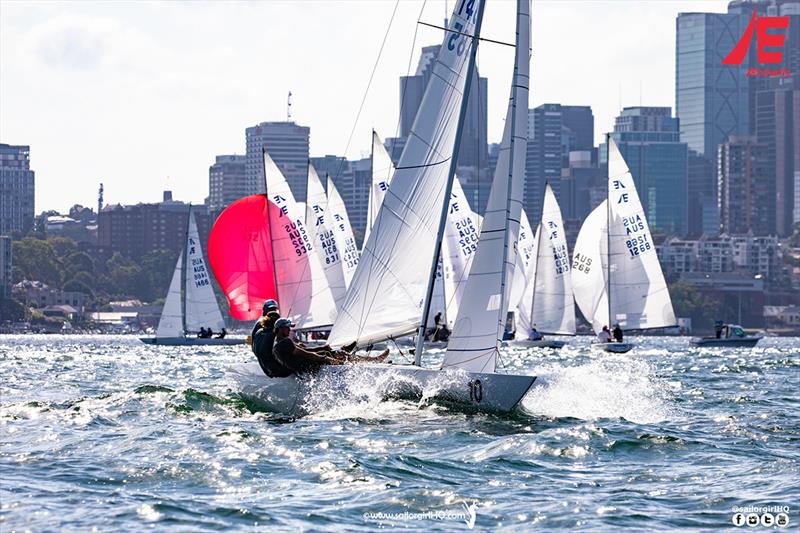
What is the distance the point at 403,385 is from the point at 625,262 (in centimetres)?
3322

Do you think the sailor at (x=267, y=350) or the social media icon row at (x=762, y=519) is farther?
the sailor at (x=267, y=350)

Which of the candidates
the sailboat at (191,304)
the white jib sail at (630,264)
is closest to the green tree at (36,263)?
the sailboat at (191,304)

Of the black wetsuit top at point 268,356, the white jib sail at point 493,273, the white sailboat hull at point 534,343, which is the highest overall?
the white jib sail at point 493,273

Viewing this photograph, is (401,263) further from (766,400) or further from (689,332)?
(689,332)

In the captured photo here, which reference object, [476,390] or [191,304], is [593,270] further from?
[476,390]

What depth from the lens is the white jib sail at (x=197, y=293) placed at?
58984 mm

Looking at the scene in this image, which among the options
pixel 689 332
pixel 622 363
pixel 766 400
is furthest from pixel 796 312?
pixel 766 400

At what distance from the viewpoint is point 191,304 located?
2351 inches

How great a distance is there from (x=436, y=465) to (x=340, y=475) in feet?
3.55

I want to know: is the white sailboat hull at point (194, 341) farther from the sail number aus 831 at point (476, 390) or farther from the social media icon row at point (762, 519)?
the social media icon row at point (762, 519)

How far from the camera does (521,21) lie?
19281 millimetres

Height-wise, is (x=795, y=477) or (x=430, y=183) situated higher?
(x=430, y=183)

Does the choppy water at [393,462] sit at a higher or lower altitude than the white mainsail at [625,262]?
lower

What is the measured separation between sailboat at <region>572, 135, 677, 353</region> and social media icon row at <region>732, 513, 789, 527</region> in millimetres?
37653
